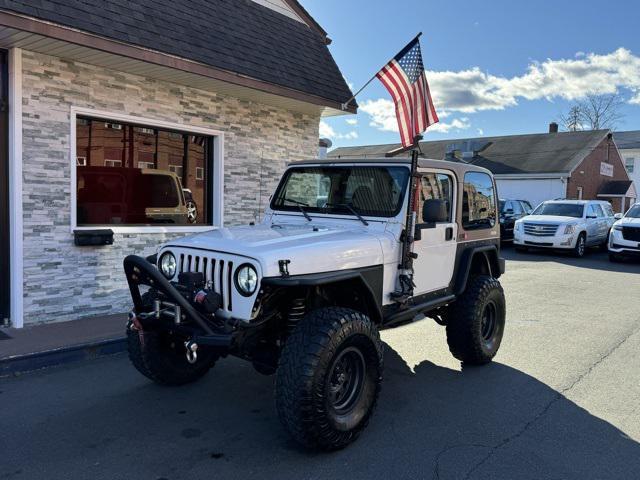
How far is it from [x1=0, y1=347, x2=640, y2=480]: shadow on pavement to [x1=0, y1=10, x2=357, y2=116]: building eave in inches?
134

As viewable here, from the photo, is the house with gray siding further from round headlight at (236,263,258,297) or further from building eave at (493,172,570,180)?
building eave at (493,172,570,180)

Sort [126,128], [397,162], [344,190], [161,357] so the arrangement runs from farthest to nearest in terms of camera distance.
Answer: [126,128] → [344,190] → [397,162] → [161,357]

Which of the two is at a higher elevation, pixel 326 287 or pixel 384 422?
pixel 326 287

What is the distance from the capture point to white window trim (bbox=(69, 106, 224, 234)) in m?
6.56

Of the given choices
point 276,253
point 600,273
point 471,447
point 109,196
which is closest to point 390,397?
point 471,447

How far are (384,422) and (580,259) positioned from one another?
13.8m

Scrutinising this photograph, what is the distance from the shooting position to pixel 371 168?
4.81m

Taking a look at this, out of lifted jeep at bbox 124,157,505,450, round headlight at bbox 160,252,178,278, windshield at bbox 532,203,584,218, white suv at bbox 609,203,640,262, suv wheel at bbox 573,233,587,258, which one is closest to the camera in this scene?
lifted jeep at bbox 124,157,505,450

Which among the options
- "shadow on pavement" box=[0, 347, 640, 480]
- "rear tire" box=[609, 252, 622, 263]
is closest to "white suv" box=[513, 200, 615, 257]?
"rear tire" box=[609, 252, 622, 263]

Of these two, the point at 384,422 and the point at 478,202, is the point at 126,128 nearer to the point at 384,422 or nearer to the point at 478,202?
the point at 478,202

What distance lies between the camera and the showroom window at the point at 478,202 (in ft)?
17.8

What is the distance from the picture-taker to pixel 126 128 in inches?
285

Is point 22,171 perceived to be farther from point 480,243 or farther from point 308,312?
point 480,243

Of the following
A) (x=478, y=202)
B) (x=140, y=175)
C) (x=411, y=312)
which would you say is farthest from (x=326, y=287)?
(x=140, y=175)
